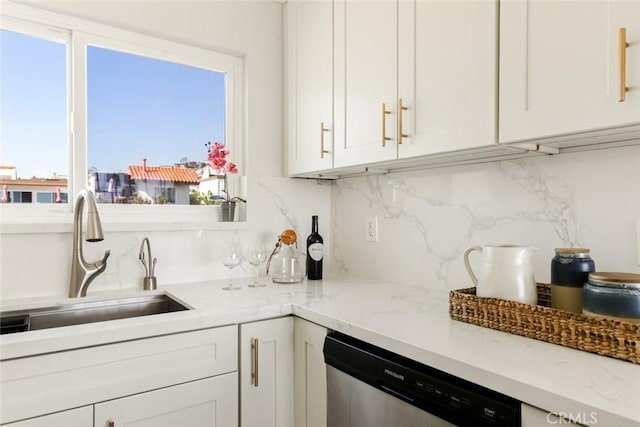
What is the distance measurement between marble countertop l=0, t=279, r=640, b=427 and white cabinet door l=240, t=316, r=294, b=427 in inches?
2.4

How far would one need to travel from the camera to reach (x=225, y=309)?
1416 millimetres

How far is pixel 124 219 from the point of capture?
186cm

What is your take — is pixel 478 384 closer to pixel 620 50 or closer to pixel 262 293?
pixel 620 50

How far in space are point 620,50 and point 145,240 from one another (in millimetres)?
1753

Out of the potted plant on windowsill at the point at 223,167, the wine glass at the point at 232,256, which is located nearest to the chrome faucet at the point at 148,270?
the wine glass at the point at 232,256

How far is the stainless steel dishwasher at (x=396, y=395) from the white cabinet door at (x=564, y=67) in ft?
2.24

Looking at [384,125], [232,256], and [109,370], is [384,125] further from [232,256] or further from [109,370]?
[109,370]

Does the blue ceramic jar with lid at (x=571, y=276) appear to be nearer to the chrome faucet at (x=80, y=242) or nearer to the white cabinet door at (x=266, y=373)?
the white cabinet door at (x=266, y=373)

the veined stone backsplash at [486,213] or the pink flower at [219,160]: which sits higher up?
the pink flower at [219,160]

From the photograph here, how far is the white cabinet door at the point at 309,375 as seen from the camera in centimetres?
138

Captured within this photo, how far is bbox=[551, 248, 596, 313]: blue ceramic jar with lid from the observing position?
1094mm

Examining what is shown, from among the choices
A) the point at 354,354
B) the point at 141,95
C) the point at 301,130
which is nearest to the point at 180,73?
the point at 141,95

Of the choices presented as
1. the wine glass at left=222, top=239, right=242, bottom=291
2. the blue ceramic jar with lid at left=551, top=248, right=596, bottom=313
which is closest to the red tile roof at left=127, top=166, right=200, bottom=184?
the wine glass at left=222, top=239, right=242, bottom=291

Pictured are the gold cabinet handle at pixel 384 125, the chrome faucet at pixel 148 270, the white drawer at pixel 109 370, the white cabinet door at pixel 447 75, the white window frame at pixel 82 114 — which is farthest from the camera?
the chrome faucet at pixel 148 270
